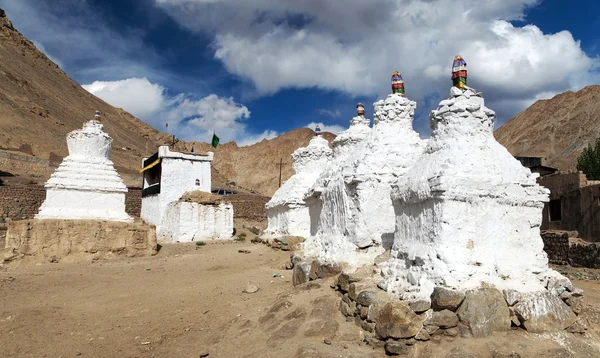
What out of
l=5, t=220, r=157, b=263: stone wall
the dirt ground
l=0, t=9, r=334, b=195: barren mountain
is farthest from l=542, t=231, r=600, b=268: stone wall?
l=0, t=9, r=334, b=195: barren mountain

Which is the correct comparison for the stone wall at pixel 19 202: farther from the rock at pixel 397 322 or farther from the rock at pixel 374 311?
the rock at pixel 397 322

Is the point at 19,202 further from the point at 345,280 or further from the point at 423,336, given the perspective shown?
the point at 423,336

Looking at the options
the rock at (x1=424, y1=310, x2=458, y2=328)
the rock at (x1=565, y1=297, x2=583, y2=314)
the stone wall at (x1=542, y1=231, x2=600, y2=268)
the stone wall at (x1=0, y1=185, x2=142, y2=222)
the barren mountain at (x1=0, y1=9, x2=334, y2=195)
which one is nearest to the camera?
the rock at (x1=424, y1=310, x2=458, y2=328)

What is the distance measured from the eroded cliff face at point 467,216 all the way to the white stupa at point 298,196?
9437mm

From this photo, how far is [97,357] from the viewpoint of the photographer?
6621 mm

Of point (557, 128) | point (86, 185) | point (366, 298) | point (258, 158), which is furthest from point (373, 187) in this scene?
point (258, 158)

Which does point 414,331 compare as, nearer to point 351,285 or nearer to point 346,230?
point 351,285

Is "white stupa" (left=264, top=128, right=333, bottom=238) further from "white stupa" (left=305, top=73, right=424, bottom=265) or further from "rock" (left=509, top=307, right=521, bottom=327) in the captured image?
"rock" (left=509, top=307, right=521, bottom=327)

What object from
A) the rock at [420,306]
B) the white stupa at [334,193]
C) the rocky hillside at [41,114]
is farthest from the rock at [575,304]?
the rocky hillside at [41,114]

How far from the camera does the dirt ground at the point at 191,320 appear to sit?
18.0ft

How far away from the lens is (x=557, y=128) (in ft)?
193

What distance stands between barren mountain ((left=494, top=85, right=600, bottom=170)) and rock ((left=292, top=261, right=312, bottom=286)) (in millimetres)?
45063

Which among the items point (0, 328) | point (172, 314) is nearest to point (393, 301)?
point (172, 314)

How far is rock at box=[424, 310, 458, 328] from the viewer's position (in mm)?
5453
